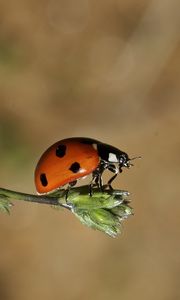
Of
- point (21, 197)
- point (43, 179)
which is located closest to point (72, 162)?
point (43, 179)

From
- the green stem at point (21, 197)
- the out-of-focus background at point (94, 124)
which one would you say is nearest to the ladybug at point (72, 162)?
the green stem at point (21, 197)

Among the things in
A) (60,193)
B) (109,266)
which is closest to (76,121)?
(109,266)

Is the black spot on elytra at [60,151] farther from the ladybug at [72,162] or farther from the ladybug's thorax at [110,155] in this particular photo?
the ladybug's thorax at [110,155]

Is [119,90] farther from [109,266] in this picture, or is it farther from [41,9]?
[109,266]

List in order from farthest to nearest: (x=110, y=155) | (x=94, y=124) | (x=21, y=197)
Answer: (x=94, y=124), (x=110, y=155), (x=21, y=197)

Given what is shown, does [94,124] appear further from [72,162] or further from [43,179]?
[43,179]

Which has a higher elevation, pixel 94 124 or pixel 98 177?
pixel 98 177
